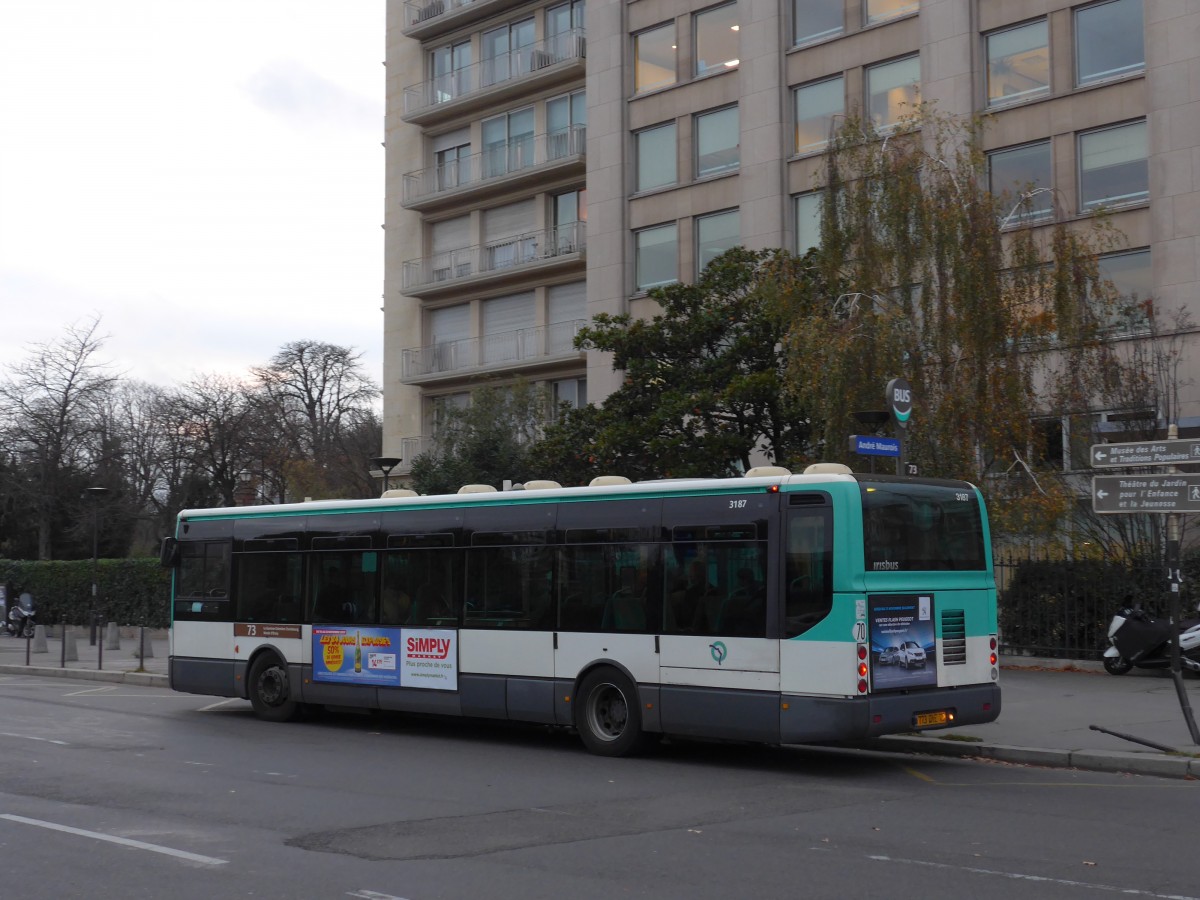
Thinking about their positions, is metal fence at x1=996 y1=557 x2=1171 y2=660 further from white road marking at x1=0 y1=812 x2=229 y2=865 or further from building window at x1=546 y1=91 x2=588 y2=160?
building window at x1=546 y1=91 x2=588 y2=160

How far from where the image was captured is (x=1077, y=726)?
49.4ft

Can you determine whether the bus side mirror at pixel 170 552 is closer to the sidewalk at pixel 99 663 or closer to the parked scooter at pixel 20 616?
the sidewalk at pixel 99 663

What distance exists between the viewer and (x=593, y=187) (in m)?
39.2

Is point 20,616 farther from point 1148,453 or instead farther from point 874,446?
point 1148,453

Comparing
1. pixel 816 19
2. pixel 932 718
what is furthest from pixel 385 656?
pixel 816 19

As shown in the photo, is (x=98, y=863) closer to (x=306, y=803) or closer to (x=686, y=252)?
(x=306, y=803)

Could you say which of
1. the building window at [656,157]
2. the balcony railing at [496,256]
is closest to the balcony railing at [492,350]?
the balcony railing at [496,256]

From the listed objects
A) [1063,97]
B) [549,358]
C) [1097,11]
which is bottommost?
[549,358]

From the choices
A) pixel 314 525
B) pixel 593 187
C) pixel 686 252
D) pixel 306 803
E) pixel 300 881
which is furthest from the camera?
pixel 593 187

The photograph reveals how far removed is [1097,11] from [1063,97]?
1997mm

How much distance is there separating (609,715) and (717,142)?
25.0 meters

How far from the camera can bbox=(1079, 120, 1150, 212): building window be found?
28.8m

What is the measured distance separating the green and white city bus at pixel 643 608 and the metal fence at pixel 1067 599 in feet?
27.0

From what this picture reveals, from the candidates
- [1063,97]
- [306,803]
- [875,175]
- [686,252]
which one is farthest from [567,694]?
[686,252]
